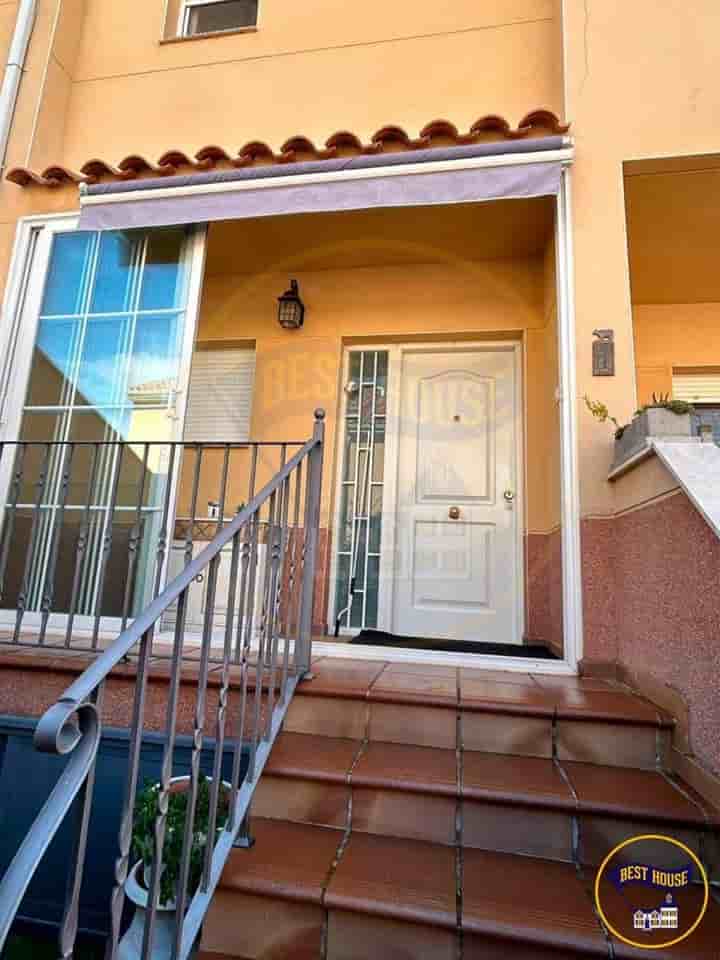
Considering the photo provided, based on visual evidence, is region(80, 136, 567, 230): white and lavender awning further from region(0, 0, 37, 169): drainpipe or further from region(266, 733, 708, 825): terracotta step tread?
region(266, 733, 708, 825): terracotta step tread

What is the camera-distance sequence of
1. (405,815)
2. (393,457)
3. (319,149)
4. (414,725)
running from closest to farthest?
1. (405,815)
2. (414,725)
3. (319,149)
4. (393,457)

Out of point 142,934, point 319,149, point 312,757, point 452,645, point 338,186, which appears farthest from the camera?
point 452,645

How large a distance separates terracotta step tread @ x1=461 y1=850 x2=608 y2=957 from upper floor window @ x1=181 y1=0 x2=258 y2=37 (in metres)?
4.83

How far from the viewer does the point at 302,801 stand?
1.52 m

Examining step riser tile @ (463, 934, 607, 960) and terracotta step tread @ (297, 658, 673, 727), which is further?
terracotta step tread @ (297, 658, 673, 727)

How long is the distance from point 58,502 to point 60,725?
2.30 m

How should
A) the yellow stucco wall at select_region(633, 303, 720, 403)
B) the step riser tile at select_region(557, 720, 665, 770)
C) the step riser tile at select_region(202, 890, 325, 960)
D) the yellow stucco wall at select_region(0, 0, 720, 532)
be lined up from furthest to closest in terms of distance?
the yellow stucco wall at select_region(633, 303, 720, 403) < the yellow stucco wall at select_region(0, 0, 720, 532) < the step riser tile at select_region(557, 720, 665, 770) < the step riser tile at select_region(202, 890, 325, 960)

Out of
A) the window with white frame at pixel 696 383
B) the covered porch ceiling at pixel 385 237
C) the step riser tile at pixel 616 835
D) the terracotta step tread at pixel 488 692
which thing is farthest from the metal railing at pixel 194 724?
the window with white frame at pixel 696 383

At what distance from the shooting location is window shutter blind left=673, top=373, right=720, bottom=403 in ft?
11.9

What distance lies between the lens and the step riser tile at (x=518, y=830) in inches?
54.7

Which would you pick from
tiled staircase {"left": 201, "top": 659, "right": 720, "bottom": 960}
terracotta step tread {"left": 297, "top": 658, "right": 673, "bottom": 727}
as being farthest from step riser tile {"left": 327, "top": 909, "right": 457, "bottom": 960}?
terracotta step tread {"left": 297, "top": 658, "right": 673, "bottom": 727}

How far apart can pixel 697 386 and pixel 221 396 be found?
333cm

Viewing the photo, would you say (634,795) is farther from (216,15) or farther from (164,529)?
(216,15)

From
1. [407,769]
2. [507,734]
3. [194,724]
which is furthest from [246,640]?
[507,734]
